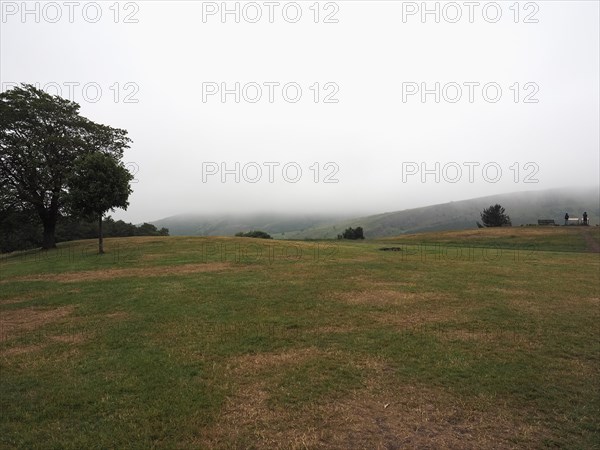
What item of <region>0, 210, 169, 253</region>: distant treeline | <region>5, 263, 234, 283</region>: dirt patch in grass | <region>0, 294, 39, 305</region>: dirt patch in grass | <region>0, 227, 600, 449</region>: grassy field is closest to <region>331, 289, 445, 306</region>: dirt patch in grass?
<region>0, 227, 600, 449</region>: grassy field

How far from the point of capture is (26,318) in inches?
567

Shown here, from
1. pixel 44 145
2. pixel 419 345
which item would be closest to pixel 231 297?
pixel 419 345

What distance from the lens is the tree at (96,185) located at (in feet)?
113

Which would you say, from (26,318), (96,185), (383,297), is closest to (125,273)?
(26,318)

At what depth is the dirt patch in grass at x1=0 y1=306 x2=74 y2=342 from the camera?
42.5 ft

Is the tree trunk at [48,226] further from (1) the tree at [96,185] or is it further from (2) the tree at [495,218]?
(2) the tree at [495,218]

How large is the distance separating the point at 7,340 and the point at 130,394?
726 cm

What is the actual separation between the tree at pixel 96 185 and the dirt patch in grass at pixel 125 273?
1199cm

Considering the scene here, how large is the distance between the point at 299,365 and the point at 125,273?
62.8 feet

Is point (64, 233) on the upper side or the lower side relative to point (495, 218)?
lower

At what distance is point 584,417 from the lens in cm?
734

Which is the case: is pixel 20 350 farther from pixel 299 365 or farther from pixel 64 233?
pixel 64 233

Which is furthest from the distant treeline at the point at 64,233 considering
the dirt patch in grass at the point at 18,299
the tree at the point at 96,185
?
the dirt patch in grass at the point at 18,299

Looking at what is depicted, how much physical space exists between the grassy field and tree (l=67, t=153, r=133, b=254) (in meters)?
15.6
